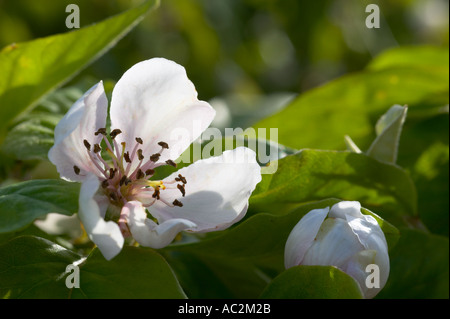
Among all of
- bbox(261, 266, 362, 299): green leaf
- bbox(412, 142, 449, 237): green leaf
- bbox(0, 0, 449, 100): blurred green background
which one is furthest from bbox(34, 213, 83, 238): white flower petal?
bbox(0, 0, 449, 100): blurred green background

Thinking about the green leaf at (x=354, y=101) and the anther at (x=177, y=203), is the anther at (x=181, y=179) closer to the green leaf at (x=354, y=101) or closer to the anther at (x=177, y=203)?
the anther at (x=177, y=203)

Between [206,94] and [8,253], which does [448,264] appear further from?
[206,94]

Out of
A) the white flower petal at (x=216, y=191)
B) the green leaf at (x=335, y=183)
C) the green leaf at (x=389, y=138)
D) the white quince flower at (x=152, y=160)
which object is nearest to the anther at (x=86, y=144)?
the white quince flower at (x=152, y=160)

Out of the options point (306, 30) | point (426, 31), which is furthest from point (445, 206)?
point (426, 31)

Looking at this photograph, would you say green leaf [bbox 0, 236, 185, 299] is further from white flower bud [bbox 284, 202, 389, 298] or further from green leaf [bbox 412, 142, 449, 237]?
green leaf [bbox 412, 142, 449, 237]

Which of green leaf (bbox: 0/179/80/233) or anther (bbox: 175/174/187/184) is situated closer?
green leaf (bbox: 0/179/80/233)

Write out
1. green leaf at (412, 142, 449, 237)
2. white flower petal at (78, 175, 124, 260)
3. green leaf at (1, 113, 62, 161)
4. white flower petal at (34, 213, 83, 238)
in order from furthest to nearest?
green leaf at (412, 142, 449, 237) → white flower petal at (34, 213, 83, 238) → green leaf at (1, 113, 62, 161) → white flower petal at (78, 175, 124, 260)

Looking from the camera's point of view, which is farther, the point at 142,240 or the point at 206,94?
the point at 206,94

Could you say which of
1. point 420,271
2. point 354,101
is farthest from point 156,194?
point 354,101
